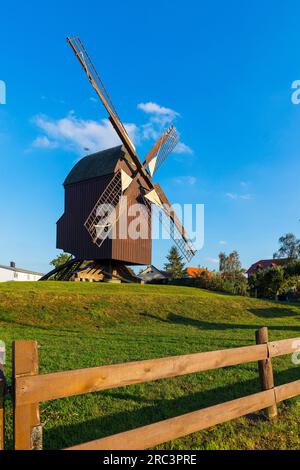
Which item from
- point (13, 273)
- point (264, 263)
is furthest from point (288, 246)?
point (13, 273)

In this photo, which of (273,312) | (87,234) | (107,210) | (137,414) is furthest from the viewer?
(87,234)

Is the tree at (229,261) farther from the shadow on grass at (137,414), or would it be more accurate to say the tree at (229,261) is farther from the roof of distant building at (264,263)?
the shadow on grass at (137,414)

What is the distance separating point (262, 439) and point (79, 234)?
27883 mm

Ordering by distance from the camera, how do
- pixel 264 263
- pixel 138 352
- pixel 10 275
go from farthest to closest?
pixel 264 263, pixel 10 275, pixel 138 352

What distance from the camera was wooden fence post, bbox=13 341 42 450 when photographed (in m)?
3.09

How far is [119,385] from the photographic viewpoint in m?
3.64

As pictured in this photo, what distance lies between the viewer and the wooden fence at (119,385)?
10.2 feet

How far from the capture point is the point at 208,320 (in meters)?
18.8

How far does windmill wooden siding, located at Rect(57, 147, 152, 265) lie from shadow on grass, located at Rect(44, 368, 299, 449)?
23.1m

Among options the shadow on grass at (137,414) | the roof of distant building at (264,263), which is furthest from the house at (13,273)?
the shadow on grass at (137,414)

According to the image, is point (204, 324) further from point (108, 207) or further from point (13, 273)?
point (13, 273)

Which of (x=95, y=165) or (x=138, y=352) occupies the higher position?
(x=95, y=165)

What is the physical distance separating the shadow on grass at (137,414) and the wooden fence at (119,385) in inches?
42.5

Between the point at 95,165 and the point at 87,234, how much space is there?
6.38m
